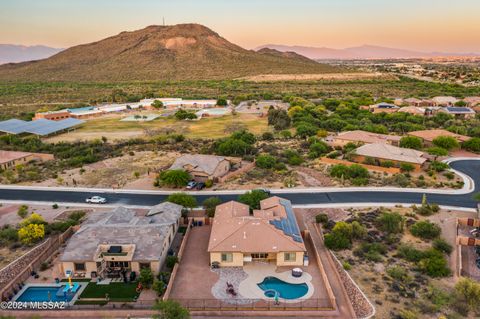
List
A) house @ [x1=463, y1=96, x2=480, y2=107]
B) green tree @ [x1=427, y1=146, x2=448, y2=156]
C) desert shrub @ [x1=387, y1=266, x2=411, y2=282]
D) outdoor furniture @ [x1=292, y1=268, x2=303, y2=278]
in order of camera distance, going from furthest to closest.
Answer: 1. house @ [x1=463, y1=96, x2=480, y2=107]
2. green tree @ [x1=427, y1=146, x2=448, y2=156]
3. outdoor furniture @ [x1=292, y1=268, x2=303, y2=278]
4. desert shrub @ [x1=387, y1=266, x2=411, y2=282]

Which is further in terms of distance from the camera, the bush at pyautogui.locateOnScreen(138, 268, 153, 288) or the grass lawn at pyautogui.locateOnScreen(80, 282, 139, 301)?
the bush at pyautogui.locateOnScreen(138, 268, 153, 288)

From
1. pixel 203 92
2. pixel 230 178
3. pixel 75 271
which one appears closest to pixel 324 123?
pixel 230 178

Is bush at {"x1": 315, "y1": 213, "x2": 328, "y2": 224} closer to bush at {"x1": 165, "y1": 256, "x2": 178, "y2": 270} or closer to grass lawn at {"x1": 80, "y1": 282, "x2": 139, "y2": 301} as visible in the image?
bush at {"x1": 165, "y1": 256, "x2": 178, "y2": 270}

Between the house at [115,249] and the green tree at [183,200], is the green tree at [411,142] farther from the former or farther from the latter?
the house at [115,249]

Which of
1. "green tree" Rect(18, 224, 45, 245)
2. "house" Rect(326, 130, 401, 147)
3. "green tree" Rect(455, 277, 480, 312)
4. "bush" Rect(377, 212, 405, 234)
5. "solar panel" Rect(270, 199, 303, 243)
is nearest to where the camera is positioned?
"green tree" Rect(455, 277, 480, 312)

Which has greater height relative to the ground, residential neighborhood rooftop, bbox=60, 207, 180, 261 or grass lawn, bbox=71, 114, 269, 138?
grass lawn, bbox=71, 114, 269, 138

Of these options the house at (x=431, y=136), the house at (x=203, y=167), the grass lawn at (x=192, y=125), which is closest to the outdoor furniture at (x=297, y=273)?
the house at (x=203, y=167)

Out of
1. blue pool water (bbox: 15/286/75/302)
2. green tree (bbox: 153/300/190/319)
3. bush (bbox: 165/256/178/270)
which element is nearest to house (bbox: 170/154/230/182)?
bush (bbox: 165/256/178/270)

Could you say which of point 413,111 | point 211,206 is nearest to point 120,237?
point 211,206
